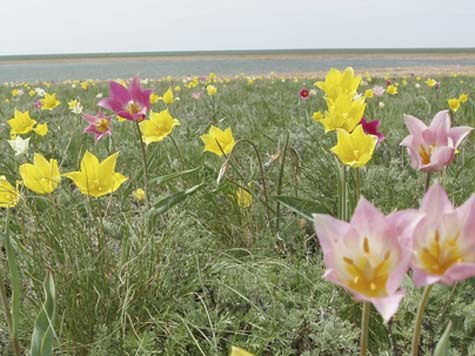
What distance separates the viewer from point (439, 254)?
641mm

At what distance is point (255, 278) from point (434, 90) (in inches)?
242

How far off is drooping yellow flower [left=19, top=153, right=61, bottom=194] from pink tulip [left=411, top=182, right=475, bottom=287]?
1142 millimetres

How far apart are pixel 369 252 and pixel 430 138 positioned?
2.03 ft

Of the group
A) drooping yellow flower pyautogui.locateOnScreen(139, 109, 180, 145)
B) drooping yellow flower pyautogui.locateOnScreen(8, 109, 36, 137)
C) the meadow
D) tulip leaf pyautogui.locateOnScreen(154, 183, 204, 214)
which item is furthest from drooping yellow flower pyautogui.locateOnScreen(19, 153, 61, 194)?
drooping yellow flower pyautogui.locateOnScreen(8, 109, 36, 137)

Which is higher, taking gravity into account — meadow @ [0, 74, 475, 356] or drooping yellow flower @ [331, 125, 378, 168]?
drooping yellow flower @ [331, 125, 378, 168]

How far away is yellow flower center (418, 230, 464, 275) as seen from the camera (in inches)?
25.2

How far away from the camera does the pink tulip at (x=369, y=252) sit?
0.60 meters

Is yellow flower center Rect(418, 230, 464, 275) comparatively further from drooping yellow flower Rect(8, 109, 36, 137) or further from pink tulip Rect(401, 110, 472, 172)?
drooping yellow flower Rect(8, 109, 36, 137)

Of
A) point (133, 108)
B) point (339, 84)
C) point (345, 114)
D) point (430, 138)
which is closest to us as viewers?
point (430, 138)

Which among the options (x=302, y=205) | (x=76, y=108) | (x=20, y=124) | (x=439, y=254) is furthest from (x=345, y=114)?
(x=76, y=108)

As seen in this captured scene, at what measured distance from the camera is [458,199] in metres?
1.96

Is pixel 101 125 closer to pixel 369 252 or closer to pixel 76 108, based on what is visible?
pixel 76 108

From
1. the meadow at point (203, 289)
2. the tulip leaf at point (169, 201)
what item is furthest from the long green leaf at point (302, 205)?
the tulip leaf at point (169, 201)

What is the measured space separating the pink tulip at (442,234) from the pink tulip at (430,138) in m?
0.52
